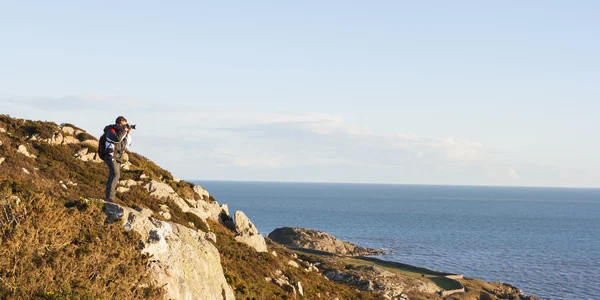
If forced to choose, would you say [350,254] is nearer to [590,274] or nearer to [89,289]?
[590,274]

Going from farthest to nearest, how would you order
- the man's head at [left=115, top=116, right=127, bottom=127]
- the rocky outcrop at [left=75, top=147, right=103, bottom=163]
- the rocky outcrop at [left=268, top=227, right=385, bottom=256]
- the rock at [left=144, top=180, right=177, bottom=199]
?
the rocky outcrop at [left=268, top=227, right=385, bottom=256], the rocky outcrop at [left=75, top=147, right=103, bottom=163], the rock at [left=144, top=180, right=177, bottom=199], the man's head at [left=115, top=116, right=127, bottom=127]

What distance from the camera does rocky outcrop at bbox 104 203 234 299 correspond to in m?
12.7

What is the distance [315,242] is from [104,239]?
82572 millimetres

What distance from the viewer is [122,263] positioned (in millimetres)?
11953

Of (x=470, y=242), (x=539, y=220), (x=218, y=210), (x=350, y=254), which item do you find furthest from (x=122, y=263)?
(x=539, y=220)

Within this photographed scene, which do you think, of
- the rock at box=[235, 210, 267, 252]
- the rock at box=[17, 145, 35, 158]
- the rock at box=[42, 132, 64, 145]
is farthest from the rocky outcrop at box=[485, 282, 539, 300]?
the rock at box=[17, 145, 35, 158]

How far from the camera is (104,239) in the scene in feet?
41.2

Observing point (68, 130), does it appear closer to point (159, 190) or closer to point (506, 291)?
point (159, 190)

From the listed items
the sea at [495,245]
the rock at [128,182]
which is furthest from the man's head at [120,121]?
the sea at [495,245]

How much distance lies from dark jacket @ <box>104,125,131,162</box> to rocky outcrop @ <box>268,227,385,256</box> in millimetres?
75805

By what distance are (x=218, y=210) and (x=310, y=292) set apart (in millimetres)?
8724

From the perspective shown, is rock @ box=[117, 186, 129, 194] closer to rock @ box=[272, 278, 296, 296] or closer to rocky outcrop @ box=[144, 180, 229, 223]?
rocky outcrop @ box=[144, 180, 229, 223]

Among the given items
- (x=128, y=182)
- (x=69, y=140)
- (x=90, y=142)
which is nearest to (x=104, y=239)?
(x=128, y=182)

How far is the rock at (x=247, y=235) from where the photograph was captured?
30734mm
